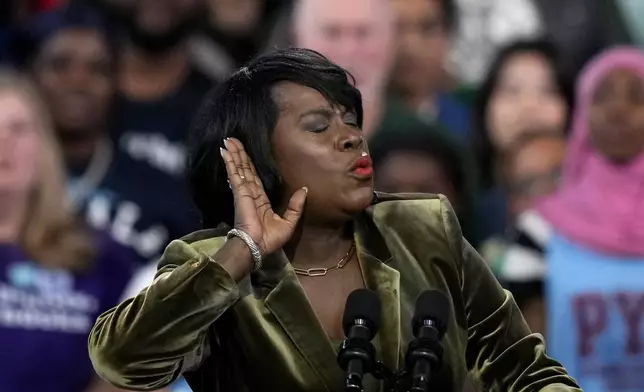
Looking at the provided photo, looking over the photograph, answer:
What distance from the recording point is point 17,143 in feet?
12.5

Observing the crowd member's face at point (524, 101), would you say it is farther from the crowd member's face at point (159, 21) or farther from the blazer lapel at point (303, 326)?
the blazer lapel at point (303, 326)

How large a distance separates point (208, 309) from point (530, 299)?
200 centimetres

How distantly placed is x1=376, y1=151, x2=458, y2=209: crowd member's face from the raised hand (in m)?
1.93

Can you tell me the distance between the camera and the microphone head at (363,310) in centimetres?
162

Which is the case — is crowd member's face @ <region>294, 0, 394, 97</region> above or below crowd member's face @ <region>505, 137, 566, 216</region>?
above

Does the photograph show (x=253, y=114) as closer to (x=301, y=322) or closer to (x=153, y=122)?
(x=301, y=322)

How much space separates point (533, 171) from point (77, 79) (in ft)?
4.64

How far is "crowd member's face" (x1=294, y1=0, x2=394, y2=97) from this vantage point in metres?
4.18

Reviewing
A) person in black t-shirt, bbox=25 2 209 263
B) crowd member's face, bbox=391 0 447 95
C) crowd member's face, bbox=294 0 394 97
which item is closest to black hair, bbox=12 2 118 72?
person in black t-shirt, bbox=25 2 209 263

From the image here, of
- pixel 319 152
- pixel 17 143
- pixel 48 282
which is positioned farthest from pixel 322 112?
pixel 17 143

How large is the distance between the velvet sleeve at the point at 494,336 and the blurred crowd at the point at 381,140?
5.46 feet

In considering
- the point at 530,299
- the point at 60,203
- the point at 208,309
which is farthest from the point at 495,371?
the point at 60,203

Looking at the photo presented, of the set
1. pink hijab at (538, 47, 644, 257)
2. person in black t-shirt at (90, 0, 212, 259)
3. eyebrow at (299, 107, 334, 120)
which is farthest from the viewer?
person in black t-shirt at (90, 0, 212, 259)

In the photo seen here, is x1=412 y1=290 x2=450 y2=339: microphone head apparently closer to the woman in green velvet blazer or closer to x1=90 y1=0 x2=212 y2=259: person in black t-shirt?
the woman in green velvet blazer
